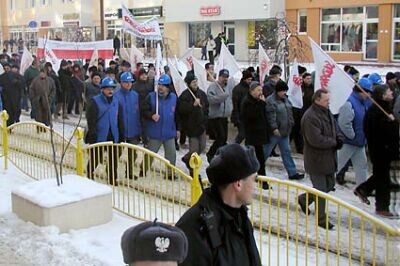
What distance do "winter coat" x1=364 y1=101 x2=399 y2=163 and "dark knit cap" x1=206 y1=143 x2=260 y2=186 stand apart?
16.9 feet

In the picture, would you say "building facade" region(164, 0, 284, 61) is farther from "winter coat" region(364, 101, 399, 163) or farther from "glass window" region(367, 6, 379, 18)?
"winter coat" region(364, 101, 399, 163)

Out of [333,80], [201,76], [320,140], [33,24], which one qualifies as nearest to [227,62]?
[201,76]

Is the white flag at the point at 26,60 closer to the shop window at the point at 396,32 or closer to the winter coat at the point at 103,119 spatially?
the winter coat at the point at 103,119

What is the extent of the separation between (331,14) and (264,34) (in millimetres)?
6541

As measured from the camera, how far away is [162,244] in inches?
86.9

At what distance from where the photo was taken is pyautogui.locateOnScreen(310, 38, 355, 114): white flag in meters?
9.12

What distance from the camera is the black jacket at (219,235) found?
308 centimetres

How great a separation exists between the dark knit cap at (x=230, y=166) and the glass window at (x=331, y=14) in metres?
33.5

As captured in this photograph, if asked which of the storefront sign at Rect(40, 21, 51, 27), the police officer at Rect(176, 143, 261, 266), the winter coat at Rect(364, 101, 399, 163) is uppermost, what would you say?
the storefront sign at Rect(40, 21, 51, 27)

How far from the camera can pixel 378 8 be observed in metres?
32.9

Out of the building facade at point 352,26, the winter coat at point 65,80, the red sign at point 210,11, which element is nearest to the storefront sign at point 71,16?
the red sign at point 210,11

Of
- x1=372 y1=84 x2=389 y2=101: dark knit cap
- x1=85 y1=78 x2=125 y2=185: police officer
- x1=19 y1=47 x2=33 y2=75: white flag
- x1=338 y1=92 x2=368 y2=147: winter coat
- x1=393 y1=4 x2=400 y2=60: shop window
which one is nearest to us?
x1=372 y1=84 x2=389 y2=101: dark knit cap

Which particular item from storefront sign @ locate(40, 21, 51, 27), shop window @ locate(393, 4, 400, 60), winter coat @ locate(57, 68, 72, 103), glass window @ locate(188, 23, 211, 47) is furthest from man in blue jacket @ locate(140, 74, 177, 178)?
storefront sign @ locate(40, 21, 51, 27)

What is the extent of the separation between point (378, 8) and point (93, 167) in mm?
27130
